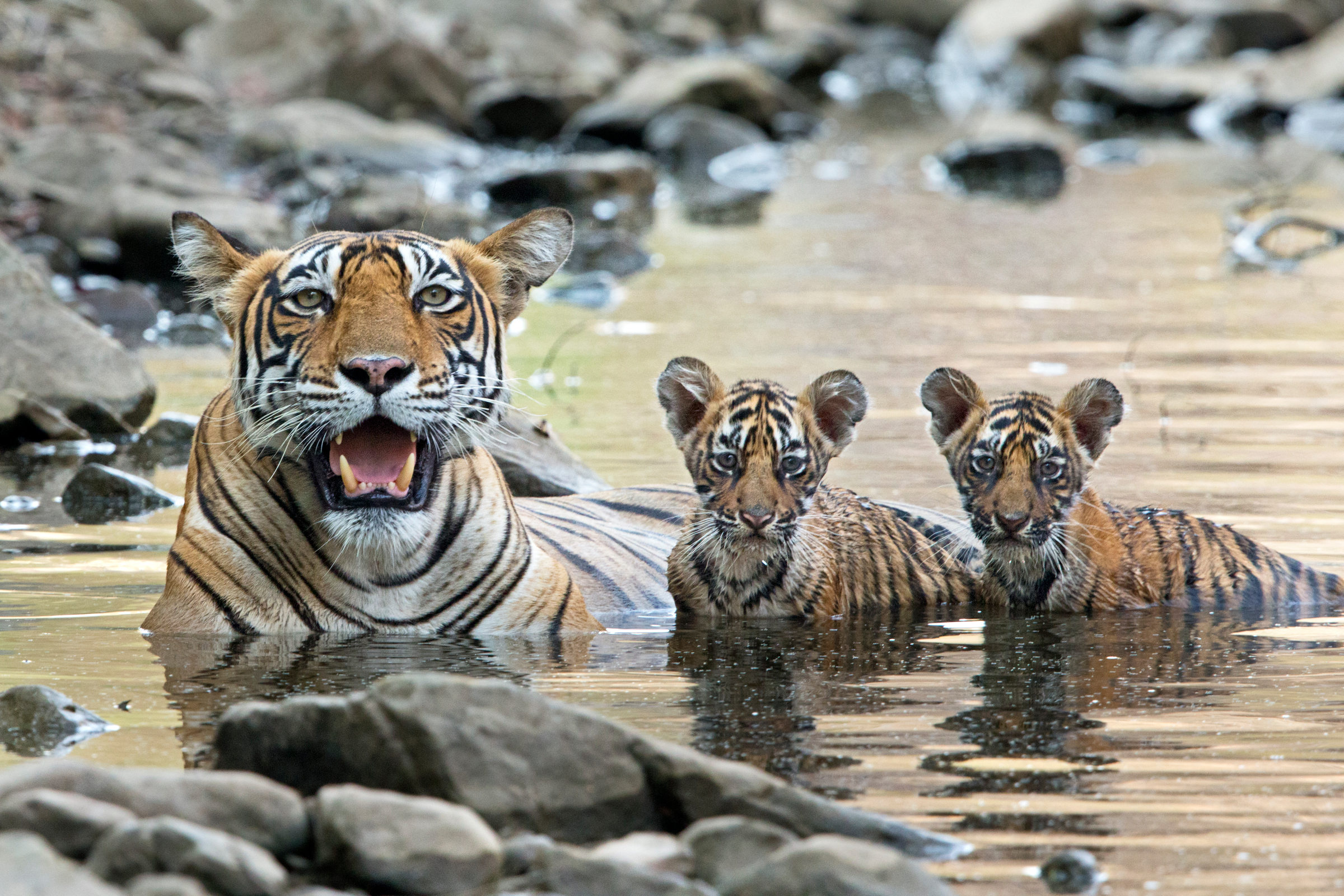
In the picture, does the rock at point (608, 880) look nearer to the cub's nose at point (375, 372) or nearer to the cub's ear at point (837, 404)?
the cub's nose at point (375, 372)

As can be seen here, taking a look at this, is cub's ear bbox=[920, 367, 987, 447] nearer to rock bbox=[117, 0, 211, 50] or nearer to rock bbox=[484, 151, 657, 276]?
rock bbox=[484, 151, 657, 276]

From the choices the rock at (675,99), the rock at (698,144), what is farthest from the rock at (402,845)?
the rock at (675,99)

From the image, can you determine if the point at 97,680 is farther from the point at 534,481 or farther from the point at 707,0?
the point at 707,0

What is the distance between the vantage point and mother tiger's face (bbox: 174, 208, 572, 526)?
4598 millimetres

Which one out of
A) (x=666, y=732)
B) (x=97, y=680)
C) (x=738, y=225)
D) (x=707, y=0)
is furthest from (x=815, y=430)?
(x=707, y=0)

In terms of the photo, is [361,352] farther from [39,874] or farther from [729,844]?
[39,874]

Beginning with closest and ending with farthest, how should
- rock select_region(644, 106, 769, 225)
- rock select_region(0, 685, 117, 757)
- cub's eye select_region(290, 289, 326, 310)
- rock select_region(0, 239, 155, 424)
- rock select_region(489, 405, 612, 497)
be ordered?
1. rock select_region(0, 685, 117, 757)
2. cub's eye select_region(290, 289, 326, 310)
3. rock select_region(489, 405, 612, 497)
4. rock select_region(0, 239, 155, 424)
5. rock select_region(644, 106, 769, 225)

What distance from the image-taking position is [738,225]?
17062mm

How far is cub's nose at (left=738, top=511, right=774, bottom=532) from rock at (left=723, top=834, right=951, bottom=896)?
8.42 ft

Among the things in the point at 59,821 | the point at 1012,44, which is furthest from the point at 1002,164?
the point at 59,821

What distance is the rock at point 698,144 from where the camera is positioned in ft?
65.6

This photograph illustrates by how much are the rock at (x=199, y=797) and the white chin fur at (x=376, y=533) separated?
57.8 inches

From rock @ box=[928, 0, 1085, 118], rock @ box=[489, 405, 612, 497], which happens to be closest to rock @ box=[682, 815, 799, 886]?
rock @ box=[489, 405, 612, 497]

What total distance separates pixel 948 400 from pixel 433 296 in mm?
2006
